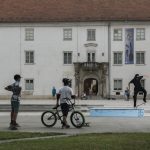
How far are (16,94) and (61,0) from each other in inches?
1943

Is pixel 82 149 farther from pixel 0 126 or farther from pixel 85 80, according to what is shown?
pixel 85 80

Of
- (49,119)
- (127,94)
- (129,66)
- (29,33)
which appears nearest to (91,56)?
(129,66)

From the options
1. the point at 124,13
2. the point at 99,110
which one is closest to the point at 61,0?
the point at 124,13

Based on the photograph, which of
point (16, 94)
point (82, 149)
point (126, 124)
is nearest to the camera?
point (82, 149)

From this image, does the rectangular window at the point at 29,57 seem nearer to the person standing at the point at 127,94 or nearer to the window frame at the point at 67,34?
the window frame at the point at 67,34

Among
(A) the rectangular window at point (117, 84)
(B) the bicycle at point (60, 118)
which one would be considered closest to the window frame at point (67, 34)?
(A) the rectangular window at point (117, 84)

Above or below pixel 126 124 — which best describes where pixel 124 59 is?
above

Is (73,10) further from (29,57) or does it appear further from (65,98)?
(65,98)

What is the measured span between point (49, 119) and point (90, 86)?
46069mm

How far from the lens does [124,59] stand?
214ft

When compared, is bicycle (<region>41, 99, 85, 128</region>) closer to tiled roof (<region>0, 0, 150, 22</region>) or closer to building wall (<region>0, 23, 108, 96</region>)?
building wall (<region>0, 23, 108, 96</region>)

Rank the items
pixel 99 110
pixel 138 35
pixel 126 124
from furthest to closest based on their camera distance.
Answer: pixel 138 35 < pixel 99 110 < pixel 126 124

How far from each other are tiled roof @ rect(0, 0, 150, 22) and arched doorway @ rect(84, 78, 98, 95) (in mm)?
7343

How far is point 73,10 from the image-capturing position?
2603 inches
